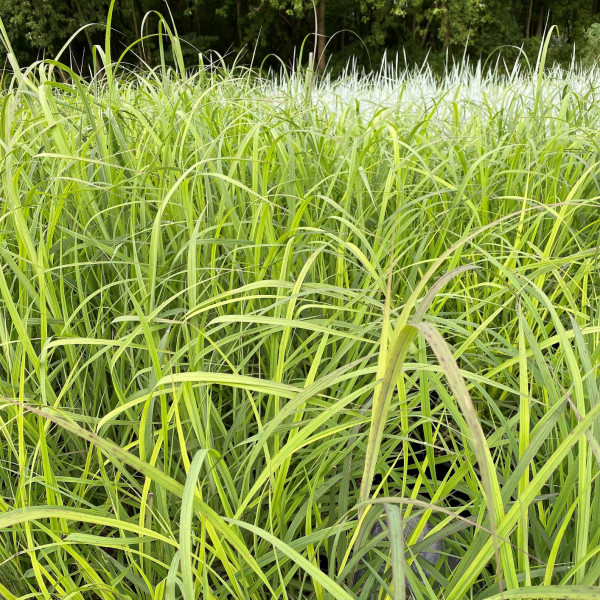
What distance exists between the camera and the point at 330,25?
65.1 feet

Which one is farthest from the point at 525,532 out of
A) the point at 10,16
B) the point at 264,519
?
the point at 10,16

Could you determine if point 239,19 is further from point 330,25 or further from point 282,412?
point 282,412

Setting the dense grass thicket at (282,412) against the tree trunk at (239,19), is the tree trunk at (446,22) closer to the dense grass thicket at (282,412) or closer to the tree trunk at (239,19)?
the tree trunk at (239,19)

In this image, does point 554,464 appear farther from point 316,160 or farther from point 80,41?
point 80,41

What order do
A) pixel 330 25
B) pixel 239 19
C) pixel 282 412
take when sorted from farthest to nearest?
1. pixel 330 25
2. pixel 239 19
3. pixel 282 412

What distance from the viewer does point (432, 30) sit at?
18.1 meters

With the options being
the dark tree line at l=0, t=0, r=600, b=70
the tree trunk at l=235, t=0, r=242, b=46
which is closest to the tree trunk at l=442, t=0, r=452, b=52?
the dark tree line at l=0, t=0, r=600, b=70

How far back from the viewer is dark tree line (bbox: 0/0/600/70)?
15.5 metres

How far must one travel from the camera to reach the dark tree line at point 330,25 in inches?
610

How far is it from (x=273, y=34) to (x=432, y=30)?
586cm

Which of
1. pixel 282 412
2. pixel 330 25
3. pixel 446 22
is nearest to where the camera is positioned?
pixel 282 412

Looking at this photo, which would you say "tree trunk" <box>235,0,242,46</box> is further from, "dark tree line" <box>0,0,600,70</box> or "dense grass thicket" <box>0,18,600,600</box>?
"dense grass thicket" <box>0,18,600,600</box>

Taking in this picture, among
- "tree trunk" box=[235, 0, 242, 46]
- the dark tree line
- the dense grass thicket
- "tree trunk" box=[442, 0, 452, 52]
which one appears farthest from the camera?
"tree trunk" box=[235, 0, 242, 46]

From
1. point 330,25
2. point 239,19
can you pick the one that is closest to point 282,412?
point 239,19
